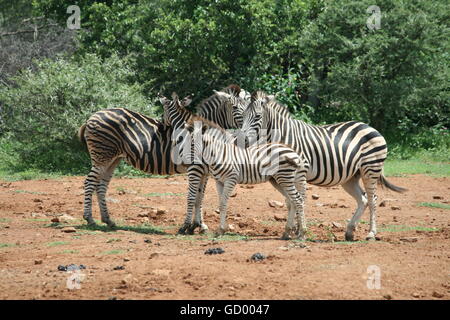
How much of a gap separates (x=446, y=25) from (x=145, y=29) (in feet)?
27.5

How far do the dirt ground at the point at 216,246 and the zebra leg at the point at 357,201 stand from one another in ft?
1.02

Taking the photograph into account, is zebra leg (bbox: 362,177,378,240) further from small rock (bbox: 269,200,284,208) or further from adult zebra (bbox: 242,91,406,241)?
small rock (bbox: 269,200,284,208)

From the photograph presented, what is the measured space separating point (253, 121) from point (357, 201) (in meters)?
2.00

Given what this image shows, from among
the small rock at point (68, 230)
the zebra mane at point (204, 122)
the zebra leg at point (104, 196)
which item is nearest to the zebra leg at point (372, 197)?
the zebra mane at point (204, 122)

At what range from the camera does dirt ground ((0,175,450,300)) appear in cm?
688

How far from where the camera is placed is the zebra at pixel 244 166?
980 centimetres

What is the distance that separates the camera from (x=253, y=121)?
34.2ft

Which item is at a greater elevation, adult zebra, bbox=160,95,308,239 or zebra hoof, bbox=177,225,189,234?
adult zebra, bbox=160,95,308,239

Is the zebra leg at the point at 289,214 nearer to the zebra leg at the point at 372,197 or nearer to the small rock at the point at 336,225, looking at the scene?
the zebra leg at the point at 372,197

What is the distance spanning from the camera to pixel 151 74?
20219 mm

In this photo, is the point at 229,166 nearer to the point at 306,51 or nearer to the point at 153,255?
the point at 153,255

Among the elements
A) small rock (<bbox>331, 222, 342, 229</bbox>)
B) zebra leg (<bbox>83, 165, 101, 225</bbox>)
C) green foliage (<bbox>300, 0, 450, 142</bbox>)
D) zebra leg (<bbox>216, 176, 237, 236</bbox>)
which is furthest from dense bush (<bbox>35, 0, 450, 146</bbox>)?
zebra leg (<bbox>216, 176, 237, 236</bbox>)

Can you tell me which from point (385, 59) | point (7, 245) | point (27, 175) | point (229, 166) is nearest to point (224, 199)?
point (229, 166)
